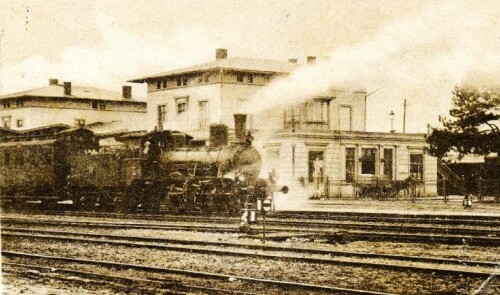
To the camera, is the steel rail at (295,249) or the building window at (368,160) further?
the building window at (368,160)

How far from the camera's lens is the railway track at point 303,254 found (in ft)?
25.4

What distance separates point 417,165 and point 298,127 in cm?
575

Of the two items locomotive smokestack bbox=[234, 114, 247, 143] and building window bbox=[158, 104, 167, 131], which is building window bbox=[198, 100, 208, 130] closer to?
building window bbox=[158, 104, 167, 131]

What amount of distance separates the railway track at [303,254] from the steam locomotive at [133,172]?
421cm

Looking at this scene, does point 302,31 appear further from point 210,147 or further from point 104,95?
point 104,95

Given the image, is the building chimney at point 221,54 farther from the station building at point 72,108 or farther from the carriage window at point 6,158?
the carriage window at point 6,158

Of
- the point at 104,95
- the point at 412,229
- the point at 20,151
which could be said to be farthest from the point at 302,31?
the point at 104,95

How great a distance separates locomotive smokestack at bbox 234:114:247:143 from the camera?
618 inches

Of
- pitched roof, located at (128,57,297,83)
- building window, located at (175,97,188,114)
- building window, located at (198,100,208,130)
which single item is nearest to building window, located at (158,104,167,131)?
building window, located at (175,97,188,114)

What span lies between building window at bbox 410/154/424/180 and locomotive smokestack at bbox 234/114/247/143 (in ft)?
43.4

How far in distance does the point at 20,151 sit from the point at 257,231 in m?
10.2

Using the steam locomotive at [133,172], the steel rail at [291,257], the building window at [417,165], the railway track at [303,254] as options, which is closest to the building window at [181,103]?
the steam locomotive at [133,172]

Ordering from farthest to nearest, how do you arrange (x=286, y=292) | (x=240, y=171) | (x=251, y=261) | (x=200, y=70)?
1. (x=200, y=70)
2. (x=240, y=171)
3. (x=251, y=261)
4. (x=286, y=292)

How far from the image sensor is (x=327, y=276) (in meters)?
7.58
